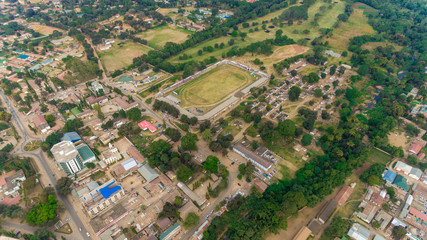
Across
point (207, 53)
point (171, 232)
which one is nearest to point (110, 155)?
point (171, 232)

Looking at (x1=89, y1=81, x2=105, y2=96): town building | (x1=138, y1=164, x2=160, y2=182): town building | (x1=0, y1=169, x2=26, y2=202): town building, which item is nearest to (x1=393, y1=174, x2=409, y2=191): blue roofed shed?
(x1=138, y1=164, x2=160, y2=182): town building

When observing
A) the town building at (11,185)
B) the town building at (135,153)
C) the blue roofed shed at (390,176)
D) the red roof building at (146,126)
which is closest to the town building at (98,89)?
the red roof building at (146,126)

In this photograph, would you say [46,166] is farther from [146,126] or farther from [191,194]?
[191,194]

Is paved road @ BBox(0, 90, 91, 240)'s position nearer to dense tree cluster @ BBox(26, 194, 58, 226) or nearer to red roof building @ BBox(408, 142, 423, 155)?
dense tree cluster @ BBox(26, 194, 58, 226)

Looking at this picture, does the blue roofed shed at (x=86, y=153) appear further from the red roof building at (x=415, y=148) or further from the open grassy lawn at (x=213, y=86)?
the red roof building at (x=415, y=148)

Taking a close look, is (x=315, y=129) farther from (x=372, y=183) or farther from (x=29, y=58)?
(x=29, y=58)
